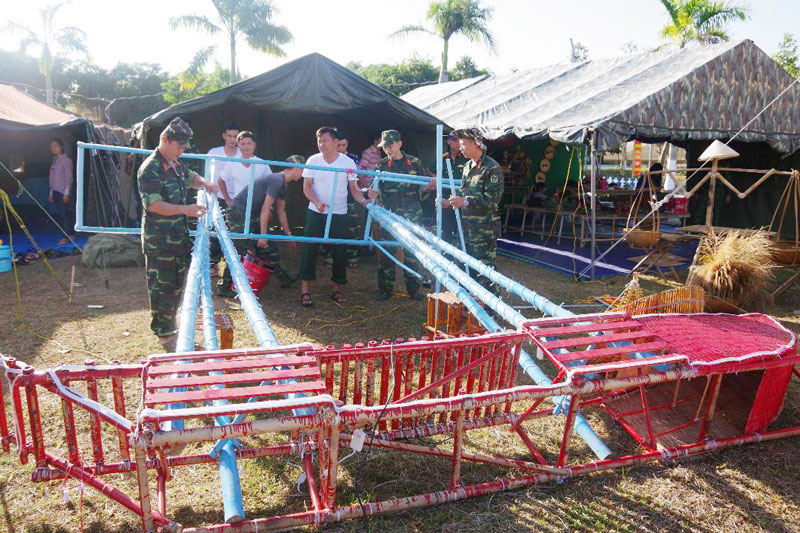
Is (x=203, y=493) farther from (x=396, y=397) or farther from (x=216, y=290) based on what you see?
(x=216, y=290)

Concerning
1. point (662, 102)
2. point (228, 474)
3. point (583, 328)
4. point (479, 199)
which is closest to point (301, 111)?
point (479, 199)

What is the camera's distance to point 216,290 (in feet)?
22.4

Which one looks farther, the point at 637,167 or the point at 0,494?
the point at 637,167

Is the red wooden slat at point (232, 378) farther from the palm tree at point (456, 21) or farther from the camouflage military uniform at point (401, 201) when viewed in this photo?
the palm tree at point (456, 21)

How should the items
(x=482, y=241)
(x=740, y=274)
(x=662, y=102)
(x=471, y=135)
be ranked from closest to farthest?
(x=471, y=135) → (x=482, y=241) → (x=740, y=274) → (x=662, y=102)

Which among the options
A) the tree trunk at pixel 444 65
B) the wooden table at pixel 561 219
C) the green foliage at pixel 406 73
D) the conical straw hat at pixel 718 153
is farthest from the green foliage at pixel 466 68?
the conical straw hat at pixel 718 153

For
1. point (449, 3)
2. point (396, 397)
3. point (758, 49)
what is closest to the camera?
point (396, 397)

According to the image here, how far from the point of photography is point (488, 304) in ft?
12.1

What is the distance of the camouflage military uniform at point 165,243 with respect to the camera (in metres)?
4.27

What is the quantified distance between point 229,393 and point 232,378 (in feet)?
0.35

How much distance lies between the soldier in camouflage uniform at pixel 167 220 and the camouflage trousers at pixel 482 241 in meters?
2.53

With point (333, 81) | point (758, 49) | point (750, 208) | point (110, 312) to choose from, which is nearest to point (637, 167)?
point (750, 208)

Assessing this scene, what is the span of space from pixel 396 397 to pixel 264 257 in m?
4.11

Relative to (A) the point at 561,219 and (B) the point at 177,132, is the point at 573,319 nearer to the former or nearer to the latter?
(B) the point at 177,132
